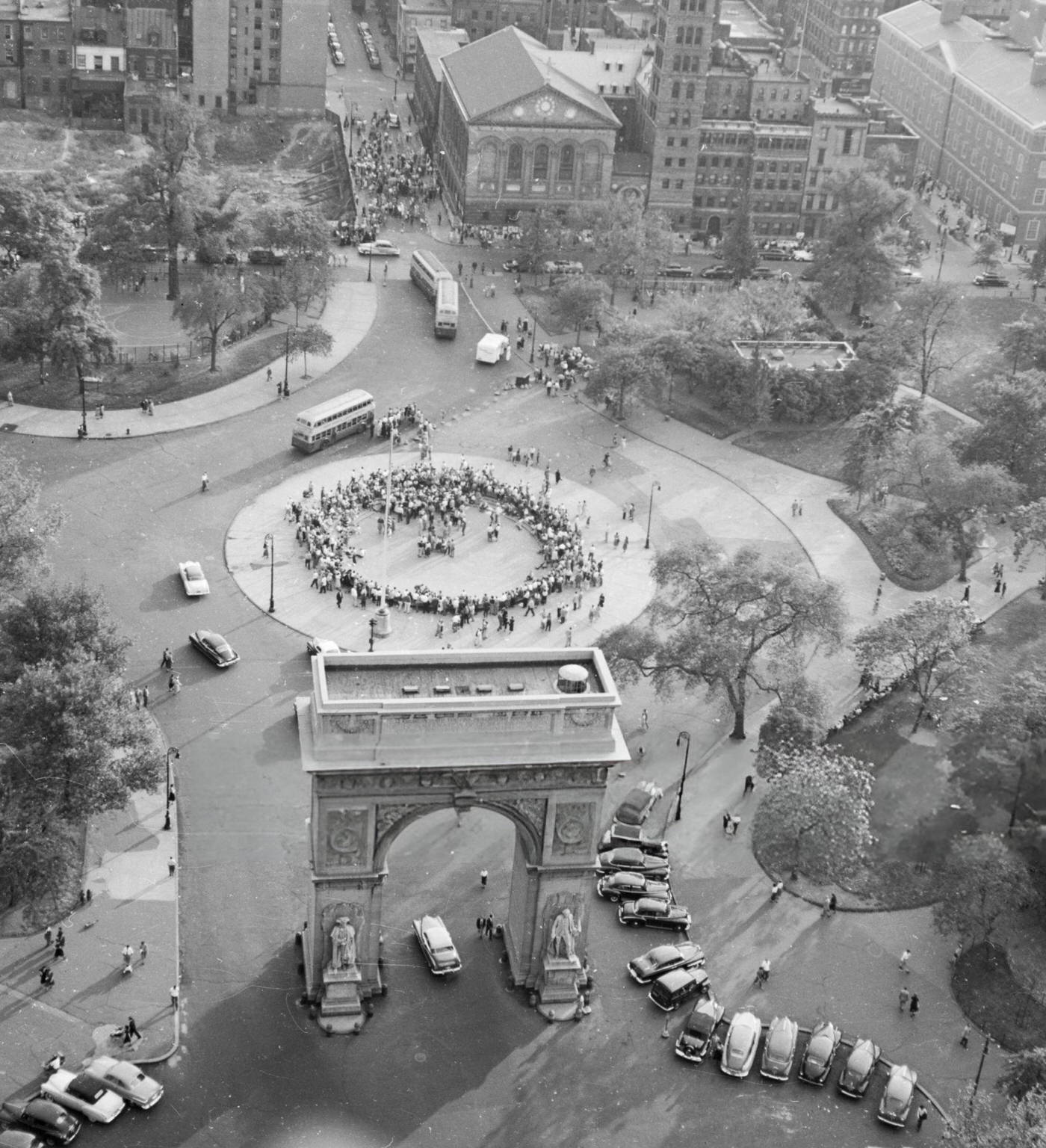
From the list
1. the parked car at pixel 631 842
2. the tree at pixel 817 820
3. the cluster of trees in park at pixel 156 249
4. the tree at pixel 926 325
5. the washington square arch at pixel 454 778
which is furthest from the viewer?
the tree at pixel 926 325

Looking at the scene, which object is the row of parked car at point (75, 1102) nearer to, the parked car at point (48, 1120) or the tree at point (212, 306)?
the parked car at point (48, 1120)

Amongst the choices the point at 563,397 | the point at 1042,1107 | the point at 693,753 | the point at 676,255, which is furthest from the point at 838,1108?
the point at 676,255

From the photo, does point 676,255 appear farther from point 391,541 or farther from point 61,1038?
point 61,1038

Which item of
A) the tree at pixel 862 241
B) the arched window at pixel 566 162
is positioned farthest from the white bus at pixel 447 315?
the tree at pixel 862 241

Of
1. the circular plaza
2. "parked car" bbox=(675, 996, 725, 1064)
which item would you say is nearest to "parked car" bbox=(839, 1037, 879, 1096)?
"parked car" bbox=(675, 996, 725, 1064)

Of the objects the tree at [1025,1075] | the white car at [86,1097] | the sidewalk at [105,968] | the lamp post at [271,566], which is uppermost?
the tree at [1025,1075]

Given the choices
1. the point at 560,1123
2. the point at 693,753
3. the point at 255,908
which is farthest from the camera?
the point at 693,753

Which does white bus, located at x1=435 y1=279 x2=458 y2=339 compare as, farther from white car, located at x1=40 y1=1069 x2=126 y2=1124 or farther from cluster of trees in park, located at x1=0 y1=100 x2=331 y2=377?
white car, located at x1=40 y1=1069 x2=126 y2=1124
